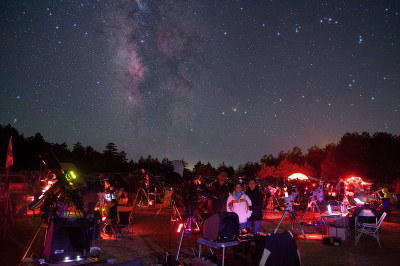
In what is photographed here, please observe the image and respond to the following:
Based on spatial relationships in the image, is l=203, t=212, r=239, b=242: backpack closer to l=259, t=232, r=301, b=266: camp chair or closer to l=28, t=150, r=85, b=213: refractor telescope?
l=259, t=232, r=301, b=266: camp chair

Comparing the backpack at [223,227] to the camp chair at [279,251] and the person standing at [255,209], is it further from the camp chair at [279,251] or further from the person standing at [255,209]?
the person standing at [255,209]

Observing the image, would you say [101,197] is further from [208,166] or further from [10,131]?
[208,166]

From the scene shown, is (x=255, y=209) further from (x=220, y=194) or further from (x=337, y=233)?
(x=337, y=233)

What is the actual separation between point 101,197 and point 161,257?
4.50 meters

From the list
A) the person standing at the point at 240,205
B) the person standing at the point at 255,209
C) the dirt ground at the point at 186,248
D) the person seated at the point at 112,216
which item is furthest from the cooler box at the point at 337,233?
the person seated at the point at 112,216

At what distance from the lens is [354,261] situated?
6387 mm

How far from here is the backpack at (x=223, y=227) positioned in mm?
4340

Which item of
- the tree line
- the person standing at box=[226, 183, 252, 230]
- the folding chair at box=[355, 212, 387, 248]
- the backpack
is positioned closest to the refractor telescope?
the backpack

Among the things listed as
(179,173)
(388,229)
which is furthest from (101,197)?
(388,229)

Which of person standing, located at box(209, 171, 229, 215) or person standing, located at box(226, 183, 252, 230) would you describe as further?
person standing, located at box(209, 171, 229, 215)

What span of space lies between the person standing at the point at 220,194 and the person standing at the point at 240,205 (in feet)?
0.67

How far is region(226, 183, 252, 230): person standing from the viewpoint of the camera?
632 cm

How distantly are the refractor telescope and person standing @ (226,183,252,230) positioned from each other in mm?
3615

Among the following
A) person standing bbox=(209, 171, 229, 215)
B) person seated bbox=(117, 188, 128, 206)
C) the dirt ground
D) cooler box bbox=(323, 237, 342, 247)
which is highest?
person standing bbox=(209, 171, 229, 215)
